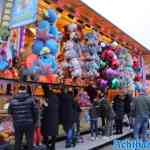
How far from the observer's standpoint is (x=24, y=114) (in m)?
8.89

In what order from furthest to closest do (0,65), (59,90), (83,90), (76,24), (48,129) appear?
(83,90) < (76,24) < (59,90) < (48,129) < (0,65)

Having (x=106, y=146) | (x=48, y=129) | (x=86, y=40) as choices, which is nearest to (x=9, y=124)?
(x=48, y=129)

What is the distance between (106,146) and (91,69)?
2.57 m

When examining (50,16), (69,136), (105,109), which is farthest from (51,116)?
(105,109)

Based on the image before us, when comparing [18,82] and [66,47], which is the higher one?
[66,47]

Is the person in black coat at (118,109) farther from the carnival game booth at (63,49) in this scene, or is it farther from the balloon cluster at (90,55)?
the balloon cluster at (90,55)

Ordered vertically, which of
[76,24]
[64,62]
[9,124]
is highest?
[76,24]

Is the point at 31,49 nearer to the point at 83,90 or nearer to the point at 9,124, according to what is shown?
the point at 9,124

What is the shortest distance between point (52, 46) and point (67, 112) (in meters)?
1.80

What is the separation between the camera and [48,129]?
34.3 ft

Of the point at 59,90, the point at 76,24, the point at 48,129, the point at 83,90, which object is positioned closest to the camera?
the point at 48,129

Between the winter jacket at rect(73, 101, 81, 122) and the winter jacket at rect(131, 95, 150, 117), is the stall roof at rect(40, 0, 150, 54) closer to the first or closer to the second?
the winter jacket at rect(73, 101, 81, 122)

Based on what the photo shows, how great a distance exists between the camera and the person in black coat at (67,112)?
11.4 m

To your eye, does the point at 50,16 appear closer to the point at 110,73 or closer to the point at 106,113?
the point at 106,113
